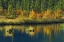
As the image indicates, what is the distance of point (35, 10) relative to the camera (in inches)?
4154

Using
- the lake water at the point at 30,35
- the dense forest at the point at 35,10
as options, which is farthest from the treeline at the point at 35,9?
the lake water at the point at 30,35

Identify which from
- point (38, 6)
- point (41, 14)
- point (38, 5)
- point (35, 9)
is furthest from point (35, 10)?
point (41, 14)

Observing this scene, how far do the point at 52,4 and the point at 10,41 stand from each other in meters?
73.0

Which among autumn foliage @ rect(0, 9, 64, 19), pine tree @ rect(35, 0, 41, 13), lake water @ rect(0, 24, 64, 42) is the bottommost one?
lake water @ rect(0, 24, 64, 42)

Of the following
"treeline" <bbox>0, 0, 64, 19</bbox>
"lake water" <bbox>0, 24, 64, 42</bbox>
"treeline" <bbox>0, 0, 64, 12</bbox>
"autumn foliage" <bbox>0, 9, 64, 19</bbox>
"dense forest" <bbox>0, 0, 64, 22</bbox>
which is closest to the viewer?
"lake water" <bbox>0, 24, 64, 42</bbox>

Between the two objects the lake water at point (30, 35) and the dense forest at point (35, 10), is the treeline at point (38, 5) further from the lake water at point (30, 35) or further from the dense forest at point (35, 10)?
the lake water at point (30, 35)

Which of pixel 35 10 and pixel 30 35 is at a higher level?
pixel 35 10

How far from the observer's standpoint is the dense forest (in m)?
97.1

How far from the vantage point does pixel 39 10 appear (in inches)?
4200

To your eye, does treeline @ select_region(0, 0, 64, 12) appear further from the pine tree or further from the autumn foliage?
the autumn foliage

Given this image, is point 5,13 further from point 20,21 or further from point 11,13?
point 20,21

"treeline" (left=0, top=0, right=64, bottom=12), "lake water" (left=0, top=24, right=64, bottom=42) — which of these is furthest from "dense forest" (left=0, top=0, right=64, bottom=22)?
"lake water" (left=0, top=24, right=64, bottom=42)

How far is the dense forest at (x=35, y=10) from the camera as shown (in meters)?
97.1

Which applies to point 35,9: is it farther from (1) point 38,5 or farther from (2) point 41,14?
(2) point 41,14
